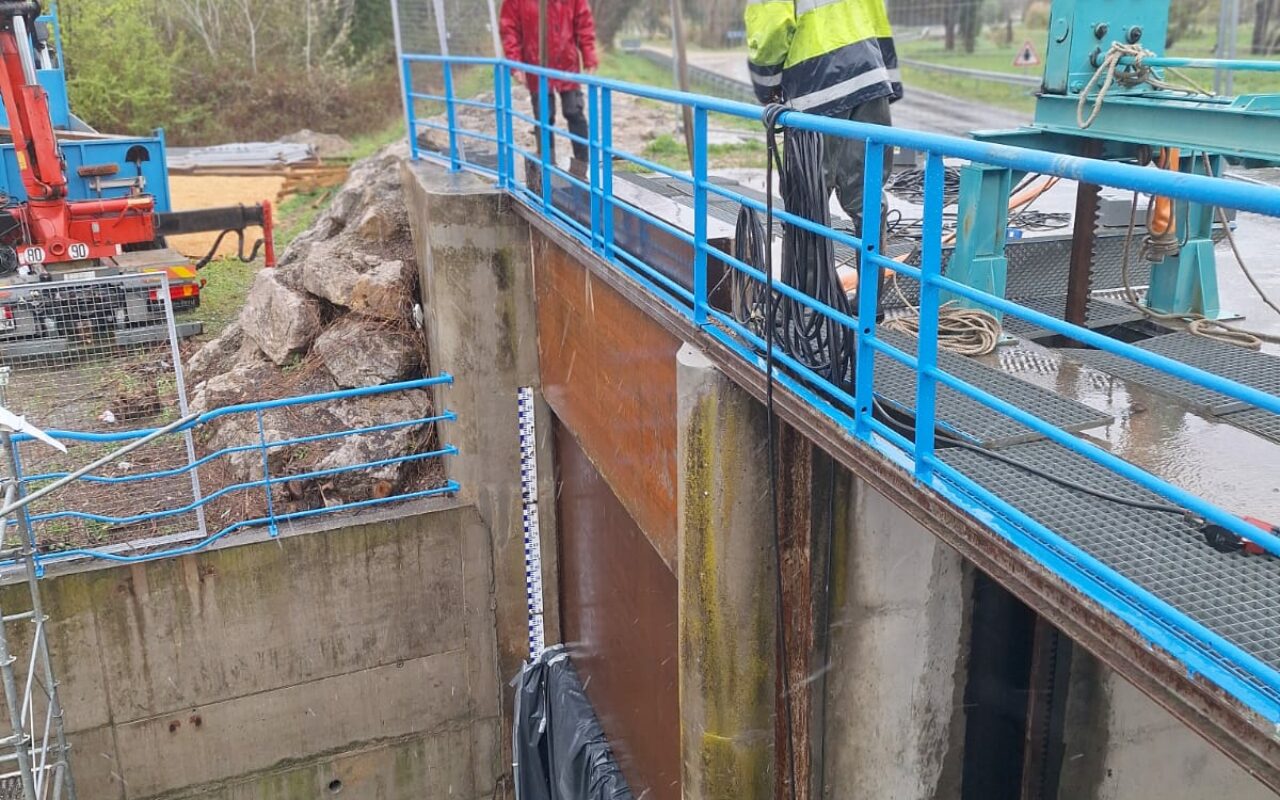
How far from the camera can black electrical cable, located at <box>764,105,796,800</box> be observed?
368 centimetres

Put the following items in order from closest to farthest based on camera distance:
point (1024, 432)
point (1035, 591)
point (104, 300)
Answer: point (1035, 591)
point (1024, 432)
point (104, 300)

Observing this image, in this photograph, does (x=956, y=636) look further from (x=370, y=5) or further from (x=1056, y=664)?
(x=370, y=5)

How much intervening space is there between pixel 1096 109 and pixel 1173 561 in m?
2.44

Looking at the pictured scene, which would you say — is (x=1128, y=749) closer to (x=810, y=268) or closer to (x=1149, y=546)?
(x=1149, y=546)

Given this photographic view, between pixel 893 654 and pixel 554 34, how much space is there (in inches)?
233

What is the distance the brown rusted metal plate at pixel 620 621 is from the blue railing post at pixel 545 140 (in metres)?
1.69

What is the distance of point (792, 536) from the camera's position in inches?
173

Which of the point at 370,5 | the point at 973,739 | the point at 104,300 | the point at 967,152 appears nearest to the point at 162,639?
the point at 104,300

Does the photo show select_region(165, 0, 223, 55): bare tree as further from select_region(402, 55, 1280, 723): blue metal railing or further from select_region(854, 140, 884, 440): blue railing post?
select_region(854, 140, 884, 440): blue railing post

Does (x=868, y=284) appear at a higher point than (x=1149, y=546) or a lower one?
higher

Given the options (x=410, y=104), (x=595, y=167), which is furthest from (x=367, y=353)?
(x=595, y=167)

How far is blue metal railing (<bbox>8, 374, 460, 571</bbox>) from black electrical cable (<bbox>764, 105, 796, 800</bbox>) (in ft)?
12.2

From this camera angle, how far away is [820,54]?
4.25 meters

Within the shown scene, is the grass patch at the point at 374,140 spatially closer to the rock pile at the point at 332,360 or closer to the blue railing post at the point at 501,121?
the rock pile at the point at 332,360
